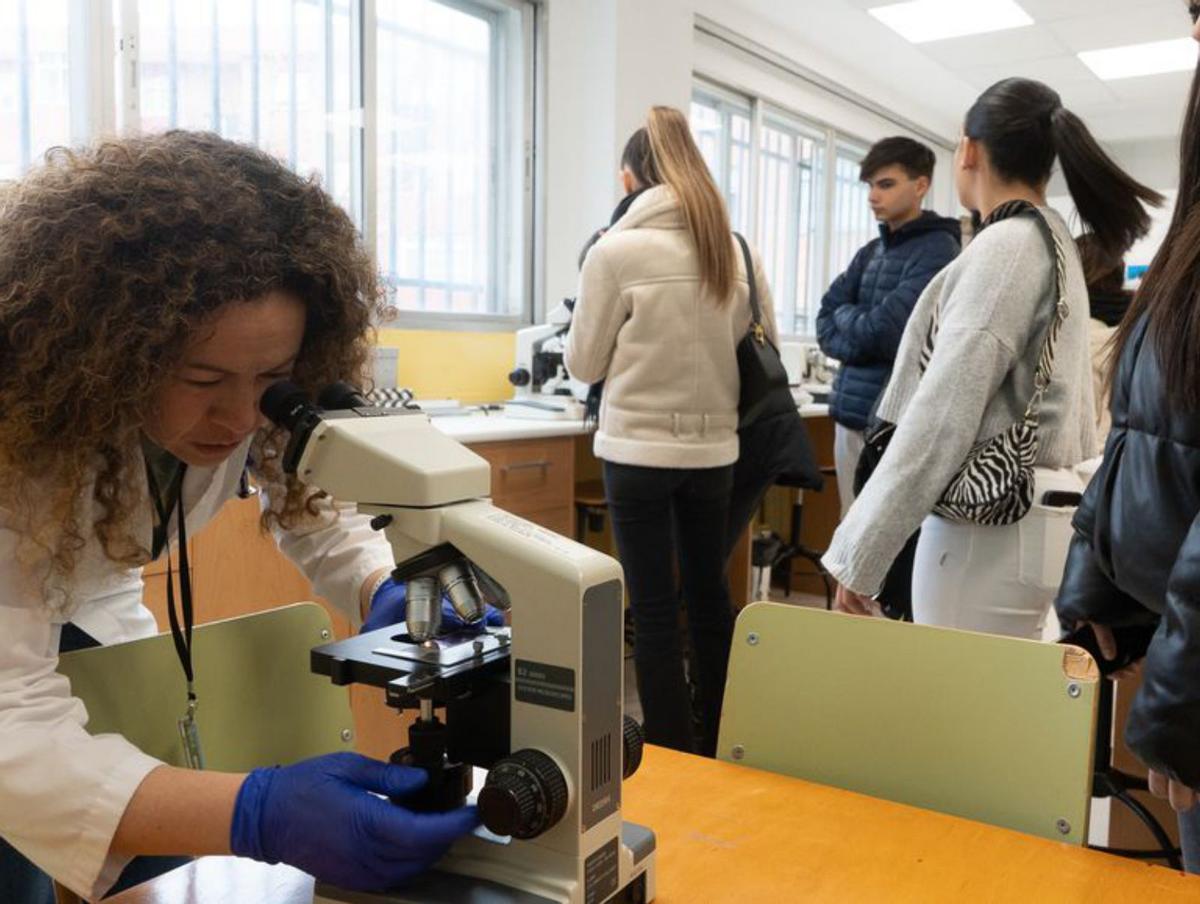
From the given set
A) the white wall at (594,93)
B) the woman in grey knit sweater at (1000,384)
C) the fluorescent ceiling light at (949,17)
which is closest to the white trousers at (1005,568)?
the woman in grey knit sweater at (1000,384)

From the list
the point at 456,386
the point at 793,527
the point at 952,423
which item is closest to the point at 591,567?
the point at 952,423

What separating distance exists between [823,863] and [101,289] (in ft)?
2.57

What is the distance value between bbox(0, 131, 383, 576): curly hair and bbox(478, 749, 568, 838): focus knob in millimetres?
435

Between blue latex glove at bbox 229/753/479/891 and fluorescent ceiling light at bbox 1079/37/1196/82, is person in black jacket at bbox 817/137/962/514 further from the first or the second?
fluorescent ceiling light at bbox 1079/37/1196/82

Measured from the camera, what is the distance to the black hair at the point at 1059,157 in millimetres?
1561

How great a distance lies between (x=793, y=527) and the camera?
4.34 m

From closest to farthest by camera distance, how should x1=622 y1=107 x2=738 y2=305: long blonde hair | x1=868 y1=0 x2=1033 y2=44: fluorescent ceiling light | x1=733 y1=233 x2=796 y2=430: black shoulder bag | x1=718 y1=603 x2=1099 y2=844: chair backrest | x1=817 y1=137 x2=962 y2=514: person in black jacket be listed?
x1=718 y1=603 x2=1099 y2=844: chair backrest, x1=622 y1=107 x2=738 y2=305: long blonde hair, x1=733 y1=233 x2=796 y2=430: black shoulder bag, x1=817 y1=137 x2=962 y2=514: person in black jacket, x1=868 y1=0 x2=1033 y2=44: fluorescent ceiling light

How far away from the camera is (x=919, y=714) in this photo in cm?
113

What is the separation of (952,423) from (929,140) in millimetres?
6065

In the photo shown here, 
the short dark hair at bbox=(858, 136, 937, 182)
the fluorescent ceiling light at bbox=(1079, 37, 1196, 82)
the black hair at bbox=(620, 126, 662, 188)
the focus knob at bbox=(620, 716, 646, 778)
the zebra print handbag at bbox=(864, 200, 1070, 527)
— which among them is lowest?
the focus knob at bbox=(620, 716, 646, 778)

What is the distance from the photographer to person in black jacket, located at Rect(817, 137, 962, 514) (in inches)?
113

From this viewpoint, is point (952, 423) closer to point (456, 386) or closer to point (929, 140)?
point (456, 386)

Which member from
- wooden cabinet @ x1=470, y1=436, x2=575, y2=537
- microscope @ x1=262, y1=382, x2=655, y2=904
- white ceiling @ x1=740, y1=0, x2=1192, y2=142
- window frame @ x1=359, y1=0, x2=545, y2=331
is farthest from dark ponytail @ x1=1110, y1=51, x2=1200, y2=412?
white ceiling @ x1=740, y1=0, x2=1192, y2=142

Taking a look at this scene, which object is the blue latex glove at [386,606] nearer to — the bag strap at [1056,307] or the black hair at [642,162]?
the bag strap at [1056,307]
